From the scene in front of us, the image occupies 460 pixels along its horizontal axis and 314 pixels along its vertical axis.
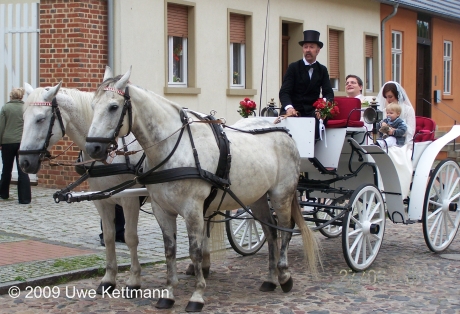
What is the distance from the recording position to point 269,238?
679cm

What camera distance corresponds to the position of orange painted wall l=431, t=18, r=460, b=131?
23672 mm

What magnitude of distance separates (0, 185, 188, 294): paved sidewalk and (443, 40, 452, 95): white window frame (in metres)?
16.6

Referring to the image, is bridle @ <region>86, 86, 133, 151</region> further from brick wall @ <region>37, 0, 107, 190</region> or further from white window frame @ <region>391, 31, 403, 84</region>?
white window frame @ <region>391, 31, 403, 84</region>

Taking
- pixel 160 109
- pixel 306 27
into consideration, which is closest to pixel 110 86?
pixel 160 109

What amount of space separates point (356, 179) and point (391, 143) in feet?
1.91

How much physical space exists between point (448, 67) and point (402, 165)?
1806cm

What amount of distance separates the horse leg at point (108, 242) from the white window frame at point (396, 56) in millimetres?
16283

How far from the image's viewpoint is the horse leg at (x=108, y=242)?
6.41m

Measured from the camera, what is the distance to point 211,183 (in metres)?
5.79

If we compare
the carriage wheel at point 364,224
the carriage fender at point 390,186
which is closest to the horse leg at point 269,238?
the carriage wheel at point 364,224

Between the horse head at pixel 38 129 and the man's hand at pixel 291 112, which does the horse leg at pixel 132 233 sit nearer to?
the horse head at pixel 38 129

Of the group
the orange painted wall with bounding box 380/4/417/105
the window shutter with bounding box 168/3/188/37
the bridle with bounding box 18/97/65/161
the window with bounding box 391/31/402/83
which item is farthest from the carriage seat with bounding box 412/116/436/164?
the window with bounding box 391/31/402/83

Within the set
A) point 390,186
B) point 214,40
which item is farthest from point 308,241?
point 214,40

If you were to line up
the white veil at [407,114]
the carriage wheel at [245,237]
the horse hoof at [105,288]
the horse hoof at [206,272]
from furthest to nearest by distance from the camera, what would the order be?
the white veil at [407,114] < the carriage wheel at [245,237] < the horse hoof at [206,272] < the horse hoof at [105,288]
